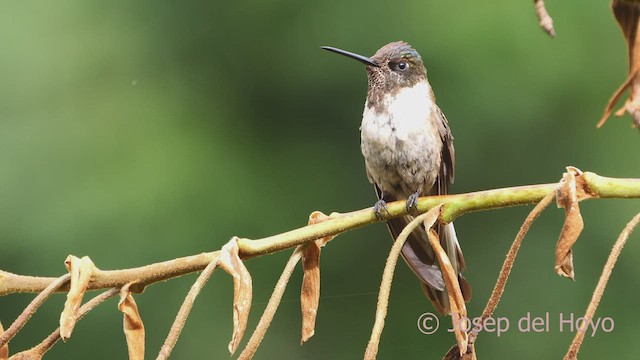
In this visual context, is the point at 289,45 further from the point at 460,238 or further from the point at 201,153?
the point at 460,238

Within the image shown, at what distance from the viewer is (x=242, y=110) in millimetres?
9836

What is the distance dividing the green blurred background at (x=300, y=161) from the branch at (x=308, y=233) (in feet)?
19.9

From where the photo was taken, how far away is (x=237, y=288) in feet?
5.12

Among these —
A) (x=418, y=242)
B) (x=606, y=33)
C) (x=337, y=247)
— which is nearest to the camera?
(x=418, y=242)

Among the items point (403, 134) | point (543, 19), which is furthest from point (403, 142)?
point (543, 19)

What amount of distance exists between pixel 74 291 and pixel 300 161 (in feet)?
25.2

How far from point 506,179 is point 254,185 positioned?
1.98m

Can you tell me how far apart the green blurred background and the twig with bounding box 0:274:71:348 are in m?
6.12

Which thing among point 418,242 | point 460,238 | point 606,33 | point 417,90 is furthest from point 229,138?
point 418,242

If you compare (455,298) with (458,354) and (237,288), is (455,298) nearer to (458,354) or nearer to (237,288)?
(458,354)

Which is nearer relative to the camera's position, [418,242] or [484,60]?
[418,242]

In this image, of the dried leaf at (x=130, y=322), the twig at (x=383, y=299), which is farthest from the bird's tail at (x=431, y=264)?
the dried leaf at (x=130, y=322)

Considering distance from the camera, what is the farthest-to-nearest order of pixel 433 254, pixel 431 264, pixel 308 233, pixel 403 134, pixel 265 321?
pixel 403 134, pixel 433 254, pixel 431 264, pixel 308 233, pixel 265 321

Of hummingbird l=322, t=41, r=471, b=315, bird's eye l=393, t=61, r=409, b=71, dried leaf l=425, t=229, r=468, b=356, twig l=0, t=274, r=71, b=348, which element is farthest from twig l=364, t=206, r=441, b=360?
bird's eye l=393, t=61, r=409, b=71
